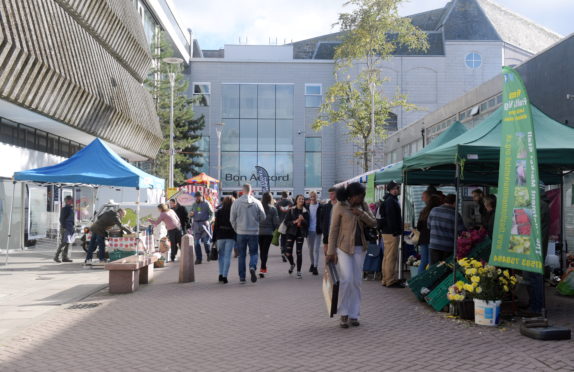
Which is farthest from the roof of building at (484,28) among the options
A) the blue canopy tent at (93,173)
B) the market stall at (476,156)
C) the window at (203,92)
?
the market stall at (476,156)

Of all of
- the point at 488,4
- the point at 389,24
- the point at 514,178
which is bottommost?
the point at 514,178

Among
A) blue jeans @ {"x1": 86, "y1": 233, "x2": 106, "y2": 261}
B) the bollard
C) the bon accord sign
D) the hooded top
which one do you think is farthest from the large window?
the hooded top

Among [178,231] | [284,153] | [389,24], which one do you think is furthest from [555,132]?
[284,153]

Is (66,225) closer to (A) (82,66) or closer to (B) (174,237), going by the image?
(B) (174,237)

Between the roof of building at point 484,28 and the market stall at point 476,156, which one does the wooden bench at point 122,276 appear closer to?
the market stall at point 476,156

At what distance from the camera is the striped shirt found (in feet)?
32.0

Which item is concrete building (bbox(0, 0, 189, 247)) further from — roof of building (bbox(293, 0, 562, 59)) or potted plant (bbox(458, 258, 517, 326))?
roof of building (bbox(293, 0, 562, 59))

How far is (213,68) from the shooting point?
56000 millimetres

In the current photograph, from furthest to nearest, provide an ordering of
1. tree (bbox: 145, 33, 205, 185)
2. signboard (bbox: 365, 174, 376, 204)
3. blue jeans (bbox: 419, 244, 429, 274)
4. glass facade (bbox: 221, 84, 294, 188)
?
glass facade (bbox: 221, 84, 294, 188) → tree (bbox: 145, 33, 205, 185) → signboard (bbox: 365, 174, 376, 204) → blue jeans (bbox: 419, 244, 429, 274)

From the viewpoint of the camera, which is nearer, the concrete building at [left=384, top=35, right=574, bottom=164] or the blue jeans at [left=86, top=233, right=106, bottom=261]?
the concrete building at [left=384, top=35, right=574, bottom=164]

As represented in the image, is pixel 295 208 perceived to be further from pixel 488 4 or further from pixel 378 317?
pixel 488 4

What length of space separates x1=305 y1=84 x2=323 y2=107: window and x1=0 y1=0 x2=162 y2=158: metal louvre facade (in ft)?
71.6

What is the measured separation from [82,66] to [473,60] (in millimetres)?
37486

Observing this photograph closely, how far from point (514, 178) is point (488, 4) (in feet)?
172
